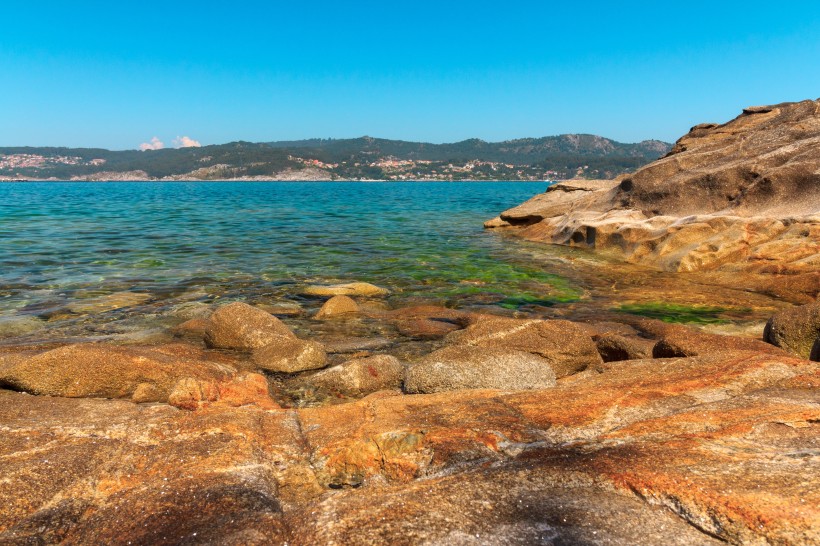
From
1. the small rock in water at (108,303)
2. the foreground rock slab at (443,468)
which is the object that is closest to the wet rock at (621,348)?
the foreground rock slab at (443,468)

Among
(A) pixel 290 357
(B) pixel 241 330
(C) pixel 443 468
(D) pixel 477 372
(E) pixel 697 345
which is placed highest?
(C) pixel 443 468

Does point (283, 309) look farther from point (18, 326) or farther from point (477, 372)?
point (477, 372)

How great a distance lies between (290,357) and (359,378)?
1.49m

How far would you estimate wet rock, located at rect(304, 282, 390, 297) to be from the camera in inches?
536

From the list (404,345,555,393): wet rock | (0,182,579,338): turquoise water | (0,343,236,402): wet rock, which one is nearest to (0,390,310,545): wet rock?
(0,343,236,402): wet rock

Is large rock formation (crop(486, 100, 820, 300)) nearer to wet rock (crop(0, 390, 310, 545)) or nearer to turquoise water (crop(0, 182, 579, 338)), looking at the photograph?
turquoise water (crop(0, 182, 579, 338))

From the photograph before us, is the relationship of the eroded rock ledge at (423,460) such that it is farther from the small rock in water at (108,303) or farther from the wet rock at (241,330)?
the small rock in water at (108,303)

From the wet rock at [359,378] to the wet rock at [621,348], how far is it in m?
3.35

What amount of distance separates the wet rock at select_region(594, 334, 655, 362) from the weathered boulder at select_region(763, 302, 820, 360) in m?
1.82

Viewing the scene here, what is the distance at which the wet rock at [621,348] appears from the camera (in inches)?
316

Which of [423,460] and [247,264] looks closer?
[423,460]

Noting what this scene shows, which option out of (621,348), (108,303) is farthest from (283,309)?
(621,348)

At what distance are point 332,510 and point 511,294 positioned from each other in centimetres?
1136

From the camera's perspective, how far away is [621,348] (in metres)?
8.23
